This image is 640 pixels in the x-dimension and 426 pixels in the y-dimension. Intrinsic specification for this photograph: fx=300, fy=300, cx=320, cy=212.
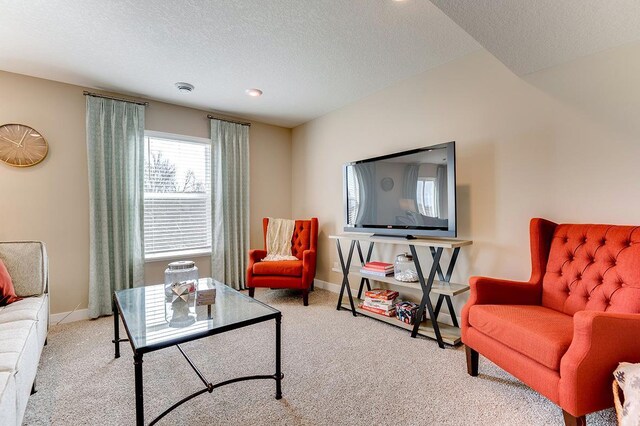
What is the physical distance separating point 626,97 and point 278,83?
2.72 meters

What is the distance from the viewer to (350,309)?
324 centimetres

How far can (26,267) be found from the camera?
2.33 m

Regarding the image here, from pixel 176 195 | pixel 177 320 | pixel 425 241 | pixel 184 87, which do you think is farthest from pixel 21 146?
pixel 425 241

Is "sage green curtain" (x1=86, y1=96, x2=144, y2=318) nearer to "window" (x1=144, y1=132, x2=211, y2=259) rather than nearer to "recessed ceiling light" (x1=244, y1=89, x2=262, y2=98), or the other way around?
"window" (x1=144, y1=132, x2=211, y2=259)

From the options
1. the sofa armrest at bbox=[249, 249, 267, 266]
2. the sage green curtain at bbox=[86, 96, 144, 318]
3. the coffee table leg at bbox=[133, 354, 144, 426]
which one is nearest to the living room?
the sage green curtain at bbox=[86, 96, 144, 318]

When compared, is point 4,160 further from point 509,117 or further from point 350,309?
point 509,117

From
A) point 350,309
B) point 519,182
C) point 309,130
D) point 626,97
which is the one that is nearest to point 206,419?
point 350,309

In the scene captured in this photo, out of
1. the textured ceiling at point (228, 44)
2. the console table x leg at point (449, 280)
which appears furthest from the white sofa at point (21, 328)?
the console table x leg at point (449, 280)

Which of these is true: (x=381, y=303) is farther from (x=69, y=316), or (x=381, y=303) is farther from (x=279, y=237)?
(x=69, y=316)

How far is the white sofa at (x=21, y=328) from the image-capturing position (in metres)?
1.22

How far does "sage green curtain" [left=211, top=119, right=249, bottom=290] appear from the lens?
394cm

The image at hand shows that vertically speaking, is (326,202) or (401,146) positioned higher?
(401,146)

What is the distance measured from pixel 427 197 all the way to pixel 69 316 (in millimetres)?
3688

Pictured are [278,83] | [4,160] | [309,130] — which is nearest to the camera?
[4,160]
